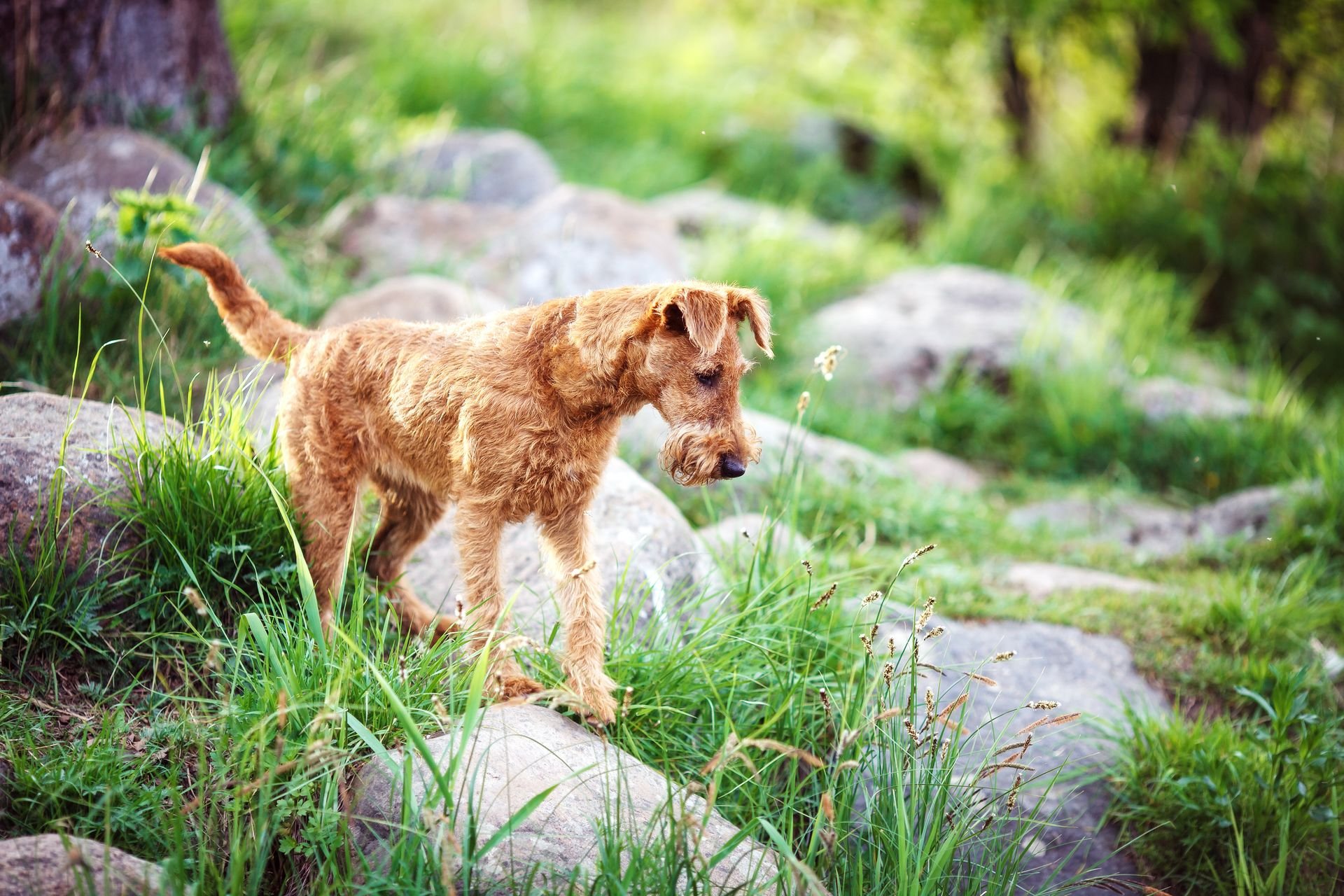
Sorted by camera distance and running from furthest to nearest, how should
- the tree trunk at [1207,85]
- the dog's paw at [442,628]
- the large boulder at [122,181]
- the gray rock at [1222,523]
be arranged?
the tree trunk at [1207,85] → the gray rock at [1222,523] → the large boulder at [122,181] → the dog's paw at [442,628]

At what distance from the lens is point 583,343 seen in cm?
294

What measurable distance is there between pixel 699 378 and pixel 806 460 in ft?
9.72

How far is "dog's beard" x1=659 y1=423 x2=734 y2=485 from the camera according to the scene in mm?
2752

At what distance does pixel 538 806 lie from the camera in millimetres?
2736

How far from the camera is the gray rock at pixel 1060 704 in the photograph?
379 cm

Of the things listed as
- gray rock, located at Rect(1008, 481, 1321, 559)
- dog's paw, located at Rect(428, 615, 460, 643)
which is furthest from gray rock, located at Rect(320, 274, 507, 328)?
gray rock, located at Rect(1008, 481, 1321, 559)

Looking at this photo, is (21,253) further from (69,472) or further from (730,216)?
(730,216)

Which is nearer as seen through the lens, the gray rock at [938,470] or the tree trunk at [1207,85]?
the gray rock at [938,470]

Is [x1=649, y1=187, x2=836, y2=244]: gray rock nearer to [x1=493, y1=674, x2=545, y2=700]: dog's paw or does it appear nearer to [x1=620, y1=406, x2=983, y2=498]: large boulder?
[x1=620, y1=406, x2=983, y2=498]: large boulder

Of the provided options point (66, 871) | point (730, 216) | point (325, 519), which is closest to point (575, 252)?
point (730, 216)

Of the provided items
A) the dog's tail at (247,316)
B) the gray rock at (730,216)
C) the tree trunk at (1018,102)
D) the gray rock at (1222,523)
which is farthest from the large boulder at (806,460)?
the tree trunk at (1018,102)

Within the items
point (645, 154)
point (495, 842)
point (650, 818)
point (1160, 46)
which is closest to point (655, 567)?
point (650, 818)

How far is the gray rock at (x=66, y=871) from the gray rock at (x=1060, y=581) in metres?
4.05

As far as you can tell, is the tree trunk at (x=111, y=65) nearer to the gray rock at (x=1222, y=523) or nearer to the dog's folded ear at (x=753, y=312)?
the dog's folded ear at (x=753, y=312)
